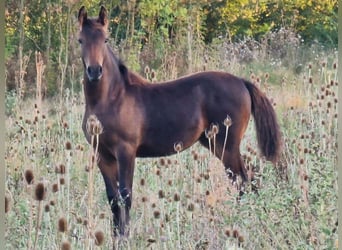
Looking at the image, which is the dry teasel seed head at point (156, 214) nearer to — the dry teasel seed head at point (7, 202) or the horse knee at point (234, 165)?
the horse knee at point (234, 165)

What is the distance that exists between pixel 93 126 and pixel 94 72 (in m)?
0.15

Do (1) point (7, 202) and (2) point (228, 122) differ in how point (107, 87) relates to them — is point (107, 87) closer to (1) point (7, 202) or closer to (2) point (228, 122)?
(2) point (228, 122)

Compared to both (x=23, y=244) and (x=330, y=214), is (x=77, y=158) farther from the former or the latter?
(x=330, y=214)

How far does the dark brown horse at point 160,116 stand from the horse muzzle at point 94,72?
5 centimetres

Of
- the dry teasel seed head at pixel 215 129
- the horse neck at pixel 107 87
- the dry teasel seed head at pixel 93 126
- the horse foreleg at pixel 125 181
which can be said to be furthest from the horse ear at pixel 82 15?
the dry teasel seed head at pixel 215 129

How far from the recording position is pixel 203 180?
2.29 meters

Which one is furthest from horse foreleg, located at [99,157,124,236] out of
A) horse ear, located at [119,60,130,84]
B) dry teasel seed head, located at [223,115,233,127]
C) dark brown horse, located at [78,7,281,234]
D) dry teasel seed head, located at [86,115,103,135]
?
dry teasel seed head, located at [223,115,233,127]

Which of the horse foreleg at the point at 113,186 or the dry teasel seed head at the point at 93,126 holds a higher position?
the dry teasel seed head at the point at 93,126

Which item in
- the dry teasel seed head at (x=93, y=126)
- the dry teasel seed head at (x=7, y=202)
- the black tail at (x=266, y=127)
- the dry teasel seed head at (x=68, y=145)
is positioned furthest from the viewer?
the black tail at (x=266, y=127)

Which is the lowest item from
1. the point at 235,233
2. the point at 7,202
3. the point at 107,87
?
the point at 235,233

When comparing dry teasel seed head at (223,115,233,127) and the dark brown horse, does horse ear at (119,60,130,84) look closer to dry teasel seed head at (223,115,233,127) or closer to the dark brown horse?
the dark brown horse

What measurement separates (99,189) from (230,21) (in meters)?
0.62

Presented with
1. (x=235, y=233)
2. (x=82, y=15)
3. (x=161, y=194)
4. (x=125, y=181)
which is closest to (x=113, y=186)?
(x=125, y=181)

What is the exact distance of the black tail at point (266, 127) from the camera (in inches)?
91.6
